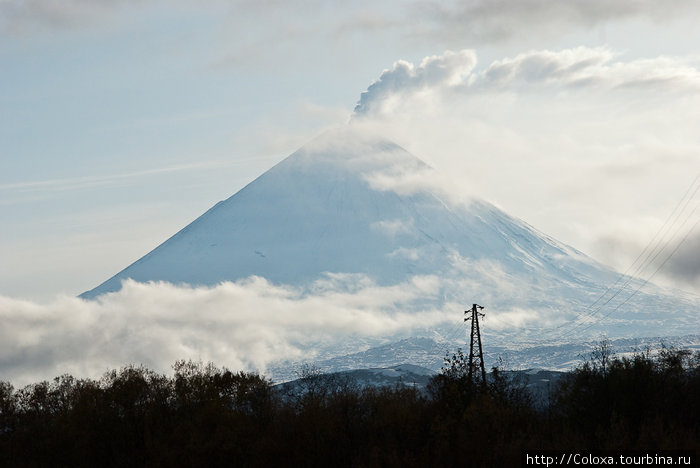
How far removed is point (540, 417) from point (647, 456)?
33.4 feet

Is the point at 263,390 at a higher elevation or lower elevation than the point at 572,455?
higher

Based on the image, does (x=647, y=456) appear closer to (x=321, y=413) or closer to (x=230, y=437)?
(x=321, y=413)

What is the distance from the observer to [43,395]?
57.0m

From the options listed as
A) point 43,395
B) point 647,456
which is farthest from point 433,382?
point 43,395

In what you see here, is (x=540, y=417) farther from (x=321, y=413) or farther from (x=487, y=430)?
(x=321, y=413)

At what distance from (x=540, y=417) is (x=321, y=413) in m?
11.6

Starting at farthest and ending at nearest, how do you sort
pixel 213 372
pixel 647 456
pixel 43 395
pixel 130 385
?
pixel 43 395
pixel 213 372
pixel 130 385
pixel 647 456

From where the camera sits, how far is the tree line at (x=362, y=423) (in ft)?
Answer: 123

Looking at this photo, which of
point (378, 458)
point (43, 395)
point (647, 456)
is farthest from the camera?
point (43, 395)

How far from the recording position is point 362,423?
140ft

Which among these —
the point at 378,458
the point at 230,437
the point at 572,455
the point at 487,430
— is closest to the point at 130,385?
the point at 230,437

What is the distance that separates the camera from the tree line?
3762cm

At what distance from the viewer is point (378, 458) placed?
37.2 meters

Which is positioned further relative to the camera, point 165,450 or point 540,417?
point 540,417
